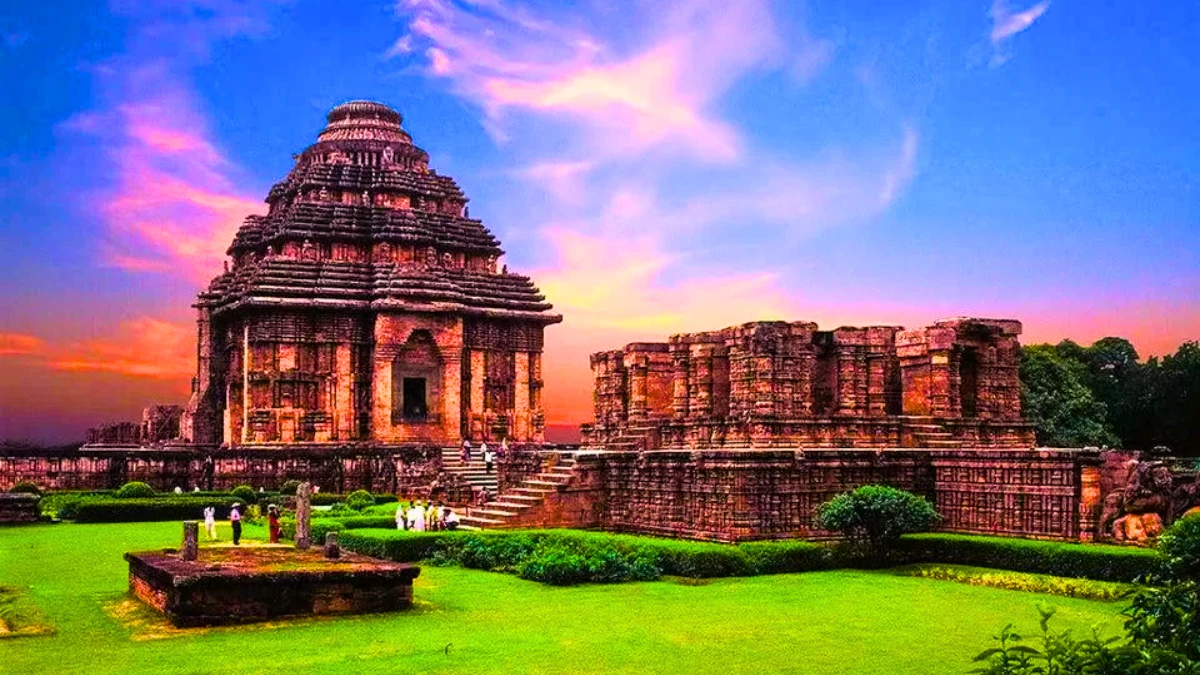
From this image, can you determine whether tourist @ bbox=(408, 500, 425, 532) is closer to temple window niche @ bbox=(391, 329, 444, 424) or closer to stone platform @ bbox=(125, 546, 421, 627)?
stone platform @ bbox=(125, 546, 421, 627)

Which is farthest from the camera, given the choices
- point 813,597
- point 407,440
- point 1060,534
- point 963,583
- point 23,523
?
point 407,440

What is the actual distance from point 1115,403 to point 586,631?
4073cm

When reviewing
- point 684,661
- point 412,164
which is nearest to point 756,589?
point 684,661

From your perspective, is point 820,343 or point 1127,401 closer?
point 820,343

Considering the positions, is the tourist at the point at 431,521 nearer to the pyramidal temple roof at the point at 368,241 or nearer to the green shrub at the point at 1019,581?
the green shrub at the point at 1019,581

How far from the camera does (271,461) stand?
1471 inches

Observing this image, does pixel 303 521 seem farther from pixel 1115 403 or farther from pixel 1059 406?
pixel 1115 403

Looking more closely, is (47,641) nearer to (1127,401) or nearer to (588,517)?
(588,517)

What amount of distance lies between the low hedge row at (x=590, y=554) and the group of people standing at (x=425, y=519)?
3.30 metres

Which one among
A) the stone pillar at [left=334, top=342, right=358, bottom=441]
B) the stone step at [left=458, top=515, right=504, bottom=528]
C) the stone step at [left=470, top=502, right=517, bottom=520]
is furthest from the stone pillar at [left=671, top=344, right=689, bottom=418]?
the stone pillar at [left=334, top=342, right=358, bottom=441]

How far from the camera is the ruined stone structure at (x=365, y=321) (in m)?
41.3

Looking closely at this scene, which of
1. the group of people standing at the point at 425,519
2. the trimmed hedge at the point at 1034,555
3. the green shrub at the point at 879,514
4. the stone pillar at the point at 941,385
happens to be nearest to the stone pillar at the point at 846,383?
the stone pillar at the point at 941,385

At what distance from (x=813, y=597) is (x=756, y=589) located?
1024 millimetres

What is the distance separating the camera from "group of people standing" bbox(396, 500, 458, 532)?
24.9 meters
